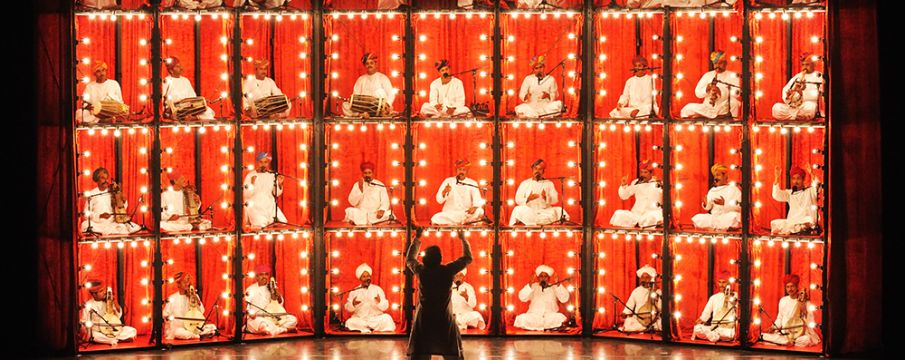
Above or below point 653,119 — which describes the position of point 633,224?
below

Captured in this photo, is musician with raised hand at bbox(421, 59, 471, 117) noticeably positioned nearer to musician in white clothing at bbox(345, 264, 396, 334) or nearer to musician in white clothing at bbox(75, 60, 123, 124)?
musician in white clothing at bbox(345, 264, 396, 334)

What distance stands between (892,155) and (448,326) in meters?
4.37

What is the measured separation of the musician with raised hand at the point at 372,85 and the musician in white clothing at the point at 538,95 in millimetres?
1252

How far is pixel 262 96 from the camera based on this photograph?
13.2 meters

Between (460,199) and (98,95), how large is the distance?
3.54 m

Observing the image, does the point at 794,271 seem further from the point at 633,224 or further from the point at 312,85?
the point at 312,85

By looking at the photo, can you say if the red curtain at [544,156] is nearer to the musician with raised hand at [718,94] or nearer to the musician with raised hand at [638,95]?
the musician with raised hand at [638,95]

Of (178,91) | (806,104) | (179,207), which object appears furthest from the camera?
(179,207)

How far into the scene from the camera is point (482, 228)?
44.3ft

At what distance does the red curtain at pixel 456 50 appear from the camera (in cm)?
1365

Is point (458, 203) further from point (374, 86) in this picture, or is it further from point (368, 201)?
point (374, 86)

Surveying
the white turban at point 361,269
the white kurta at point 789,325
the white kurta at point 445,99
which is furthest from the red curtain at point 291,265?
the white kurta at point 789,325

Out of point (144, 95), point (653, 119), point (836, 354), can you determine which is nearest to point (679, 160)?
point (653, 119)

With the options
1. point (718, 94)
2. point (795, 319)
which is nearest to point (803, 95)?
point (718, 94)
